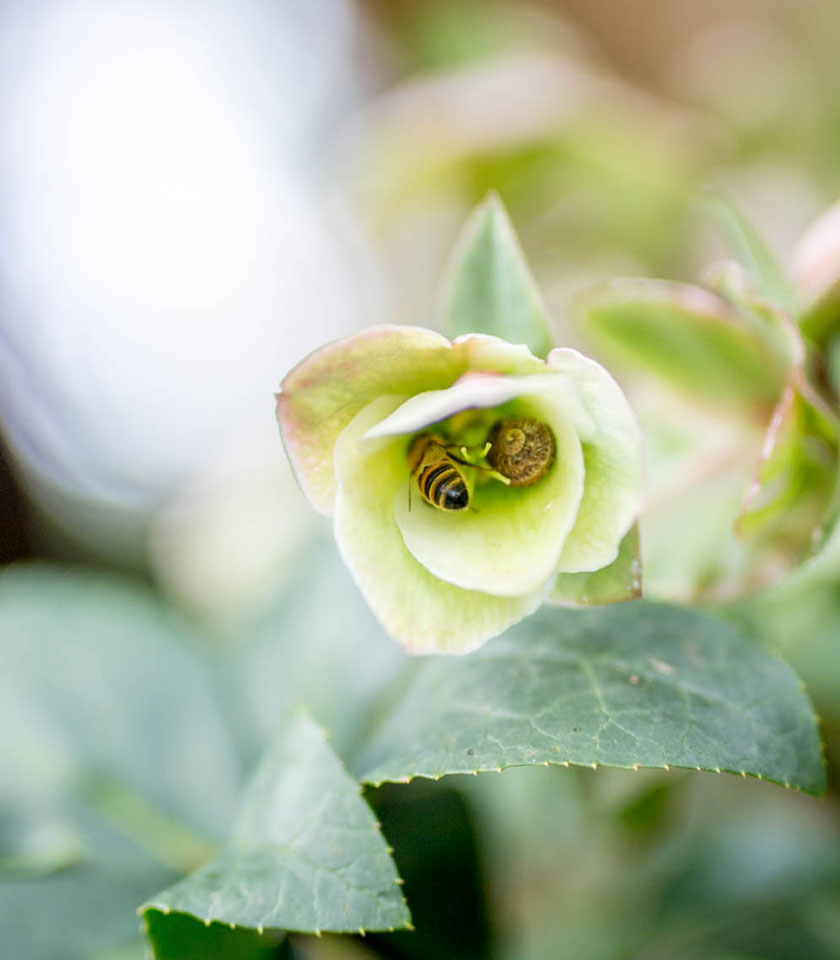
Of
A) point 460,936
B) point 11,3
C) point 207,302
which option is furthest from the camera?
point 11,3

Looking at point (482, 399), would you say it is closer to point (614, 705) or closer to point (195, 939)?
point (614, 705)

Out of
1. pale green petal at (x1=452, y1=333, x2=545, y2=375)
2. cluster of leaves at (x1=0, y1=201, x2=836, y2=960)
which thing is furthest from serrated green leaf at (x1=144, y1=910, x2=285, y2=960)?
pale green petal at (x1=452, y1=333, x2=545, y2=375)

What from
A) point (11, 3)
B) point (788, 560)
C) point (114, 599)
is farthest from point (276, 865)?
point (11, 3)

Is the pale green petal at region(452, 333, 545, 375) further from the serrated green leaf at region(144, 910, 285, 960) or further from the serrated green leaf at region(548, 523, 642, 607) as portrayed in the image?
the serrated green leaf at region(144, 910, 285, 960)

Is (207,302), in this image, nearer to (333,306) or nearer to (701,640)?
(333,306)

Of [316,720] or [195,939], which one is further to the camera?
[316,720]

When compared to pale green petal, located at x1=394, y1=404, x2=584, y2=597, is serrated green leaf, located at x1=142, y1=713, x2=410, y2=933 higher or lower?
lower

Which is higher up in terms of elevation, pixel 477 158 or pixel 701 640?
pixel 477 158

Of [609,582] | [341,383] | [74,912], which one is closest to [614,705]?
[609,582]
